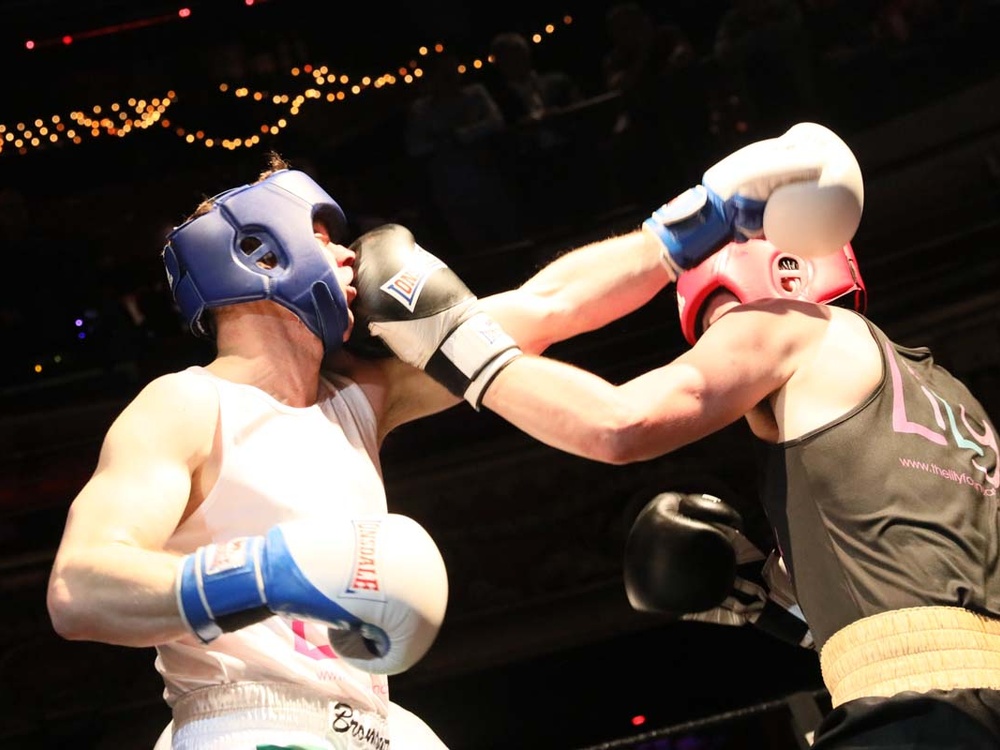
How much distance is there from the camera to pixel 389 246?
7.88ft

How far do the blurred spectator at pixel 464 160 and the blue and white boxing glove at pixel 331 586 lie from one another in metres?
3.59

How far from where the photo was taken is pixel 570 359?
4895 mm

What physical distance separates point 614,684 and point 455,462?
1125mm

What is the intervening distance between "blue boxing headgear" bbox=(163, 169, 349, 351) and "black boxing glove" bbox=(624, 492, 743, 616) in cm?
77

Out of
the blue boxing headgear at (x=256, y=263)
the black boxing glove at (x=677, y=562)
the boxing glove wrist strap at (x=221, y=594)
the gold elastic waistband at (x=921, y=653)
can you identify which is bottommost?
the black boxing glove at (x=677, y=562)

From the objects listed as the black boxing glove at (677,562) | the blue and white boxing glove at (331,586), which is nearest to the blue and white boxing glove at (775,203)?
the black boxing glove at (677,562)

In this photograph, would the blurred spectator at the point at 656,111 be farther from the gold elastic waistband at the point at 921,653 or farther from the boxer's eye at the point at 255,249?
the gold elastic waistband at the point at 921,653

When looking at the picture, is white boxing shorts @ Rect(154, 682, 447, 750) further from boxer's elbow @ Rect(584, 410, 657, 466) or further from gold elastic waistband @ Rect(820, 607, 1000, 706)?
gold elastic waistband @ Rect(820, 607, 1000, 706)

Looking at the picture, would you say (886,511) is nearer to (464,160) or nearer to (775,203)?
(775,203)

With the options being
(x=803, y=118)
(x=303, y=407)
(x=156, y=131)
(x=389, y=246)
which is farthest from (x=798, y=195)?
(x=156, y=131)

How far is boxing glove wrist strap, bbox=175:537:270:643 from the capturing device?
5.54 feet

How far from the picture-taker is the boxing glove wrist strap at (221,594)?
1689 millimetres

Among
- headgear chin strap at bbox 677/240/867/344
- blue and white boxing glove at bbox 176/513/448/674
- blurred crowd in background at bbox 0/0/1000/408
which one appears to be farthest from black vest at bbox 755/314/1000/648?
blurred crowd in background at bbox 0/0/1000/408

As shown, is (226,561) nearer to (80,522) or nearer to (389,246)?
(80,522)
